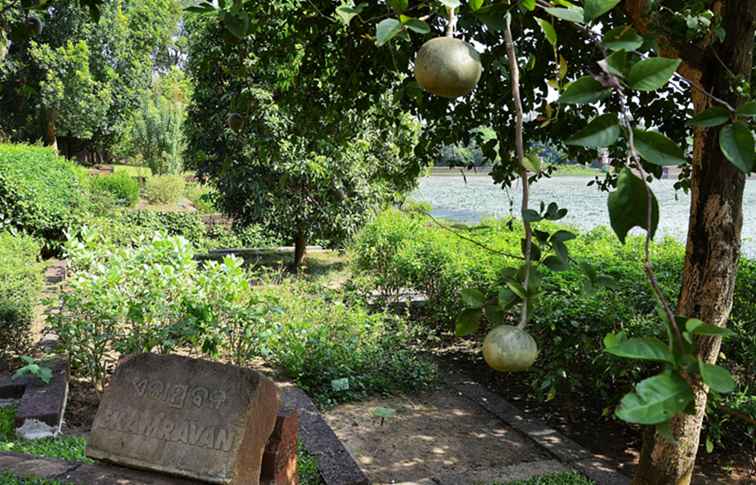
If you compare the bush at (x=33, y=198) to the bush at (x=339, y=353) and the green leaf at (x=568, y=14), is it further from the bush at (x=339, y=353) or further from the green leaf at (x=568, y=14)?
the green leaf at (x=568, y=14)

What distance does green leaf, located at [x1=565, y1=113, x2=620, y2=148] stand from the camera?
2.57 ft

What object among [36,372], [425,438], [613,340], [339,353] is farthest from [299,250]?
[613,340]

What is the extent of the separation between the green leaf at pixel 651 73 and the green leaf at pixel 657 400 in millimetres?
368

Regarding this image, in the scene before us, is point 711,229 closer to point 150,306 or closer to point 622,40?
point 622,40

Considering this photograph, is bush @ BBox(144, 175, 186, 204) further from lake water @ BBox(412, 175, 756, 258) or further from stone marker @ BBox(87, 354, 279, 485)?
stone marker @ BBox(87, 354, 279, 485)

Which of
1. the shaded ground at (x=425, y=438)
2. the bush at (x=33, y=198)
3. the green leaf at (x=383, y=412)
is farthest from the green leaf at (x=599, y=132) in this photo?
the bush at (x=33, y=198)

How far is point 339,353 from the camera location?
5.35m

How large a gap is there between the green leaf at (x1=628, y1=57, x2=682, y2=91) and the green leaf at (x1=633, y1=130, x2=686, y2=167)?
2.5 inches

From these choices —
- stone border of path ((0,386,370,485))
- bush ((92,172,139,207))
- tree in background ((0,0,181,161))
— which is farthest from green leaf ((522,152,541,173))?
tree in background ((0,0,181,161))

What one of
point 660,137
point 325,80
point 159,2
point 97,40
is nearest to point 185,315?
point 325,80

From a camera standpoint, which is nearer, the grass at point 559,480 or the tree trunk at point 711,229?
the tree trunk at point 711,229

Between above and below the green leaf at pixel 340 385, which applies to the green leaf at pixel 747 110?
above

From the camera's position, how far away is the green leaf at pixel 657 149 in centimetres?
76

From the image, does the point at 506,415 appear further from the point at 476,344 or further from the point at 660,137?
the point at 660,137
